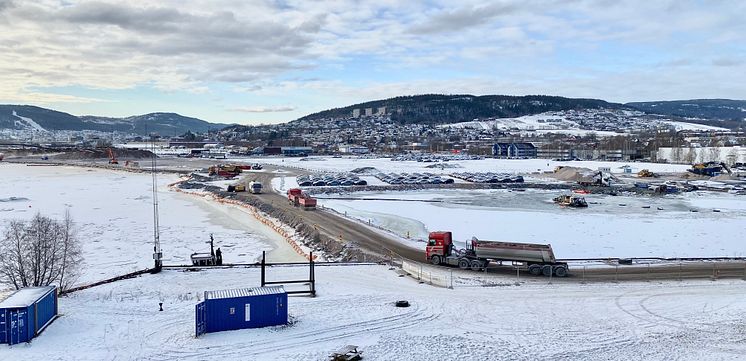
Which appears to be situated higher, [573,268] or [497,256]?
[497,256]

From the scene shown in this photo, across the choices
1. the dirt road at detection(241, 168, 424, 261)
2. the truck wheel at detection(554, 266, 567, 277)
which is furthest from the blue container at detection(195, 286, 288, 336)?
the truck wheel at detection(554, 266, 567, 277)

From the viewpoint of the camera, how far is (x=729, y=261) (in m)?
25.8

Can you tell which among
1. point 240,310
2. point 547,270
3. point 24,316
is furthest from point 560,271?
point 24,316

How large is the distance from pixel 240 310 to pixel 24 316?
17.5 ft

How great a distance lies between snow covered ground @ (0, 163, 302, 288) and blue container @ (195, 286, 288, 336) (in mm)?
10487

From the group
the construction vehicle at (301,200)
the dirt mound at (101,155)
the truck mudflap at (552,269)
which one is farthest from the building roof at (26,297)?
the dirt mound at (101,155)

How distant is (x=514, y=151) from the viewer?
143250 millimetres

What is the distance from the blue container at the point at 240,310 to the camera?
16016mm

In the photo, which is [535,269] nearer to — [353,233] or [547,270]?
[547,270]

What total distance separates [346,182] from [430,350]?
49022 millimetres

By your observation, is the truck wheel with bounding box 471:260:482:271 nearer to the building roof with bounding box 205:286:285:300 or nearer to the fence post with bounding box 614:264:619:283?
the fence post with bounding box 614:264:619:283

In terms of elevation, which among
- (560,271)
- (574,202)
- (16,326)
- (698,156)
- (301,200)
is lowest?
(560,271)

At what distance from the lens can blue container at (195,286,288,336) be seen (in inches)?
631

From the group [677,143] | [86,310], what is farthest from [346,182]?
[677,143]
